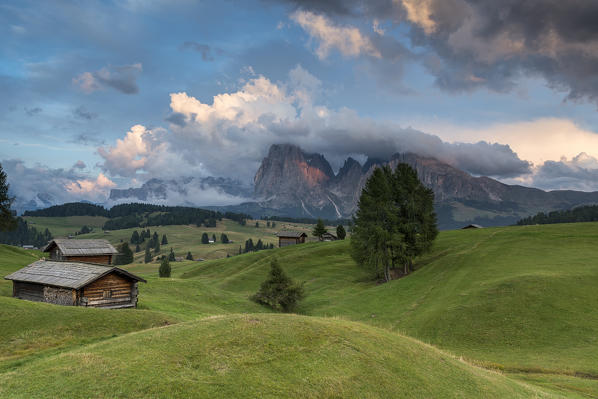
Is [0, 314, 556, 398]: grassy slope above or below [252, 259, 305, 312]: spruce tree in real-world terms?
above

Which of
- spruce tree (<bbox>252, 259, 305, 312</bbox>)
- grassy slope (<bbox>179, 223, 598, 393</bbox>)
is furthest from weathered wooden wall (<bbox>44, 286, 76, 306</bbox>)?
grassy slope (<bbox>179, 223, 598, 393</bbox>)

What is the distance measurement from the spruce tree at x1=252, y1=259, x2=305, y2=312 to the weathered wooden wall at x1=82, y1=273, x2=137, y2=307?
21.3 meters

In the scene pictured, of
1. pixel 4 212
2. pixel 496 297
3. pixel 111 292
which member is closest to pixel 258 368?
pixel 111 292

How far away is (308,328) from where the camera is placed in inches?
701

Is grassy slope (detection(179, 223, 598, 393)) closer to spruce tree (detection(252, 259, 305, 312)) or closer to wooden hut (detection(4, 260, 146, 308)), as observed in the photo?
spruce tree (detection(252, 259, 305, 312))

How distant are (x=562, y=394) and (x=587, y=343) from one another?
13.5m

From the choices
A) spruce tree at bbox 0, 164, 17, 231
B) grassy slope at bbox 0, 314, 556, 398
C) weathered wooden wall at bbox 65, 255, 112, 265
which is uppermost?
spruce tree at bbox 0, 164, 17, 231

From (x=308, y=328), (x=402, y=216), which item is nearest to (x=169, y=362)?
(x=308, y=328)

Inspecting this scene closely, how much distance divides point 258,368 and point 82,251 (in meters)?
45.4

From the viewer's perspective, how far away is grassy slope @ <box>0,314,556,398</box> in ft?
40.9

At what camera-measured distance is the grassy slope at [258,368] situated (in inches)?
490

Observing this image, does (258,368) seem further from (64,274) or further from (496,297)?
(496,297)

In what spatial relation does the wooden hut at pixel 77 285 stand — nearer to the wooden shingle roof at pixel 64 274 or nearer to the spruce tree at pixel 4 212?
the wooden shingle roof at pixel 64 274

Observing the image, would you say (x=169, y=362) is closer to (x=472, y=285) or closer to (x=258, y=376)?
(x=258, y=376)
